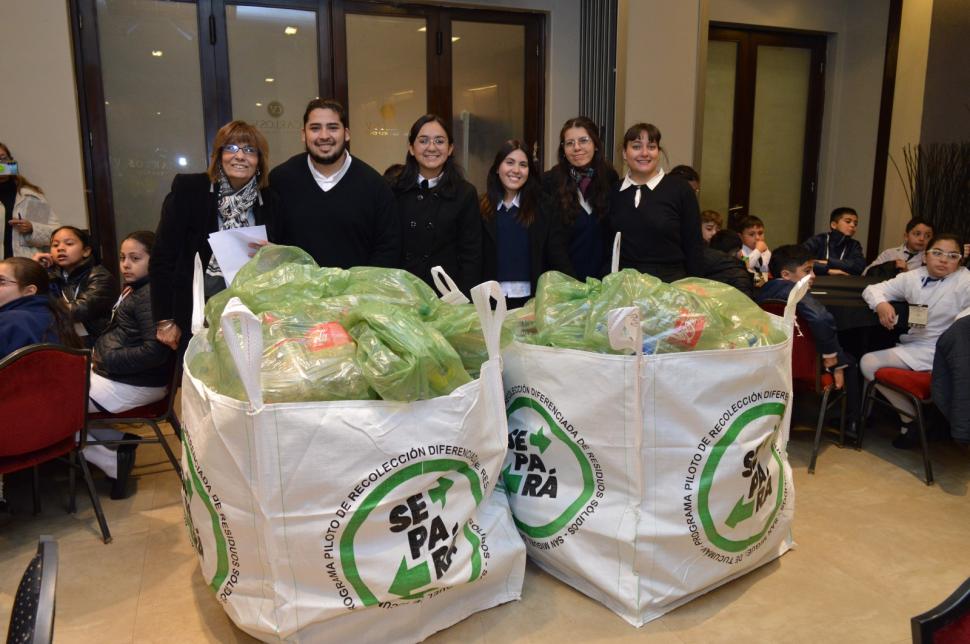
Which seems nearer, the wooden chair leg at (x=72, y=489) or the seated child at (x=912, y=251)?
the wooden chair leg at (x=72, y=489)

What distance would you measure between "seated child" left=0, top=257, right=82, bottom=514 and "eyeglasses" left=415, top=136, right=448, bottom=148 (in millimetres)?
1555

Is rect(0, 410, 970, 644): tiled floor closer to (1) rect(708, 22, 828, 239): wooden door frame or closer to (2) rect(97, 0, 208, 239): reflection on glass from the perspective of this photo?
(2) rect(97, 0, 208, 239): reflection on glass

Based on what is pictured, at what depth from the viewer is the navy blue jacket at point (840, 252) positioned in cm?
551

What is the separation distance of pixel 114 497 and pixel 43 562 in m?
2.33

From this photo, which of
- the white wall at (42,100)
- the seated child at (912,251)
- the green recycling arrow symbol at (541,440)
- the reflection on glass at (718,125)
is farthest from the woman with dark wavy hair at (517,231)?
the reflection on glass at (718,125)

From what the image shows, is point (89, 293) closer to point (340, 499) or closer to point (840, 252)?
point (340, 499)

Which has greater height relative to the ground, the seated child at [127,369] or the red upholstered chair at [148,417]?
the seated child at [127,369]

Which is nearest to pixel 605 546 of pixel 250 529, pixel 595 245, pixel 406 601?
pixel 406 601

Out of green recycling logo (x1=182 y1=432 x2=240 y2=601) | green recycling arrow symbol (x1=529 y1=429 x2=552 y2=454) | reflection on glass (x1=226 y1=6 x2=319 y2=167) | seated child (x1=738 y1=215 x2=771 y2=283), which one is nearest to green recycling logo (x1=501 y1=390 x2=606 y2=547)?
green recycling arrow symbol (x1=529 y1=429 x2=552 y2=454)

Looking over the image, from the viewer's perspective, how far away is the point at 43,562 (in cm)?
89

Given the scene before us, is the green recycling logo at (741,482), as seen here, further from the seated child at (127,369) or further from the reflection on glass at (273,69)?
the reflection on glass at (273,69)

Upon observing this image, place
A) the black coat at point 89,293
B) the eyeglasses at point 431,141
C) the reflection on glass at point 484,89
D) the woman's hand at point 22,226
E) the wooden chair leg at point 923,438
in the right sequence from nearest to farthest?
the eyeglasses at point 431,141 < the wooden chair leg at point 923,438 < the black coat at point 89,293 < the woman's hand at point 22,226 < the reflection on glass at point 484,89

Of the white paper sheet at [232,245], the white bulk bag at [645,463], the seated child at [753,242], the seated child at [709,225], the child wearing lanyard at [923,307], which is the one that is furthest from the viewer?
the seated child at [753,242]

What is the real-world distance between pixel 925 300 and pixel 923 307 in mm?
81
